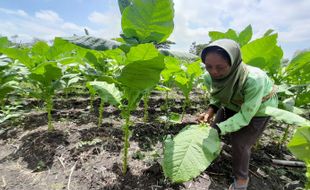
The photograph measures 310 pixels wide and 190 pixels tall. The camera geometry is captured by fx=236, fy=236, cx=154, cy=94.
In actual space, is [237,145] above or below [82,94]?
above

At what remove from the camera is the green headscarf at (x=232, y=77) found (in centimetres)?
164

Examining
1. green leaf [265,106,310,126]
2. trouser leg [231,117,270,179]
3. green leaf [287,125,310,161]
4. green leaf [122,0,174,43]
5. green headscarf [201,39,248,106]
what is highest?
green leaf [122,0,174,43]

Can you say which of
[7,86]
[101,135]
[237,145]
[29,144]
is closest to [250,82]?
[237,145]

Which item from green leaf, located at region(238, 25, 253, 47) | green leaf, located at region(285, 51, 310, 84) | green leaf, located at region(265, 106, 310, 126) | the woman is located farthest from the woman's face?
green leaf, located at region(238, 25, 253, 47)

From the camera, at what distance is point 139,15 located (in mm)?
1459

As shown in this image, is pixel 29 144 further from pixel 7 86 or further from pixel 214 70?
pixel 214 70

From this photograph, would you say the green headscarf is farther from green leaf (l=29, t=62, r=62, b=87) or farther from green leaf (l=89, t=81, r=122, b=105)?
green leaf (l=29, t=62, r=62, b=87)

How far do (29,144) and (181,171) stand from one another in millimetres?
1764

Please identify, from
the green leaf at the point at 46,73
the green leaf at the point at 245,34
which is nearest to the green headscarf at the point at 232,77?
the green leaf at the point at 245,34

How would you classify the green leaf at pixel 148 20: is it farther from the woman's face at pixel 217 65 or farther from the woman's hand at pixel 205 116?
the woman's hand at pixel 205 116

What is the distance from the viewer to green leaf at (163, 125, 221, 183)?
130 cm

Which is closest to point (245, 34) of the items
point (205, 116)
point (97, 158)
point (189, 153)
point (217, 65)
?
point (205, 116)

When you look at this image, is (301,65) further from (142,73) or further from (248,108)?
(142,73)

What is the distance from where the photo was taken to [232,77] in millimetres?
1750
